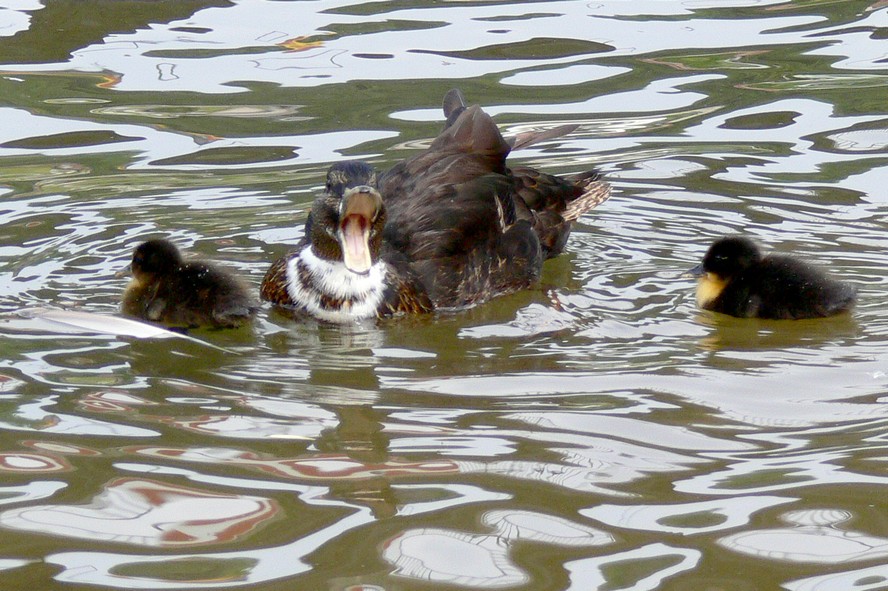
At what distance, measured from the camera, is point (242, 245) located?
23.5ft

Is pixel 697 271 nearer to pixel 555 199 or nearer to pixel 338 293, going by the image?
pixel 555 199

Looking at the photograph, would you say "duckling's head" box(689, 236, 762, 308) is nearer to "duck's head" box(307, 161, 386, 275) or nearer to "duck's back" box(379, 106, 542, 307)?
"duck's back" box(379, 106, 542, 307)

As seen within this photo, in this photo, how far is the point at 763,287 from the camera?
596 centimetres

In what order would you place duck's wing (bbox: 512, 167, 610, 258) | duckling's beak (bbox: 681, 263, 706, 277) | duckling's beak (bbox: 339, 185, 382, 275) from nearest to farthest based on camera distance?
duckling's beak (bbox: 339, 185, 382, 275), duckling's beak (bbox: 681, 263, 706, 277), duck's wing (bbox: 512, 167, 610, 258)

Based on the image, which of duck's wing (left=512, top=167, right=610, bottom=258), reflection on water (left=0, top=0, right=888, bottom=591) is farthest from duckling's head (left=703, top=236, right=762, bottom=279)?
duck's wing (left=512, top=167, right=610, bottom=258)

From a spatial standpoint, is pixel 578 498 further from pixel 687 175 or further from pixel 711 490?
pixel 687 175

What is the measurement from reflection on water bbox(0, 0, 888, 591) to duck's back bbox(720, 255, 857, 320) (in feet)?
0.30

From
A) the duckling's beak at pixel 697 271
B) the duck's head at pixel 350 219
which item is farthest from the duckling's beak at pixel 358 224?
the duckling's beak at pixel 697 271

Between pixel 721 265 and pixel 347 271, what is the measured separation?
1537mm

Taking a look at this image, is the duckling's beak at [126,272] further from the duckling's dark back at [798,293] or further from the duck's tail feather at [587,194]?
the duckling's dark back at [798,293]

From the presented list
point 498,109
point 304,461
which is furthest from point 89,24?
point 304,461

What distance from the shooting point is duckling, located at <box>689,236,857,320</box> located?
230 inches

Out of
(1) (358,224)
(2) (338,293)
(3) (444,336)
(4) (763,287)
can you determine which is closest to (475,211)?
(1) (358,224)

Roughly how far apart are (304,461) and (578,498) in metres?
0.82
